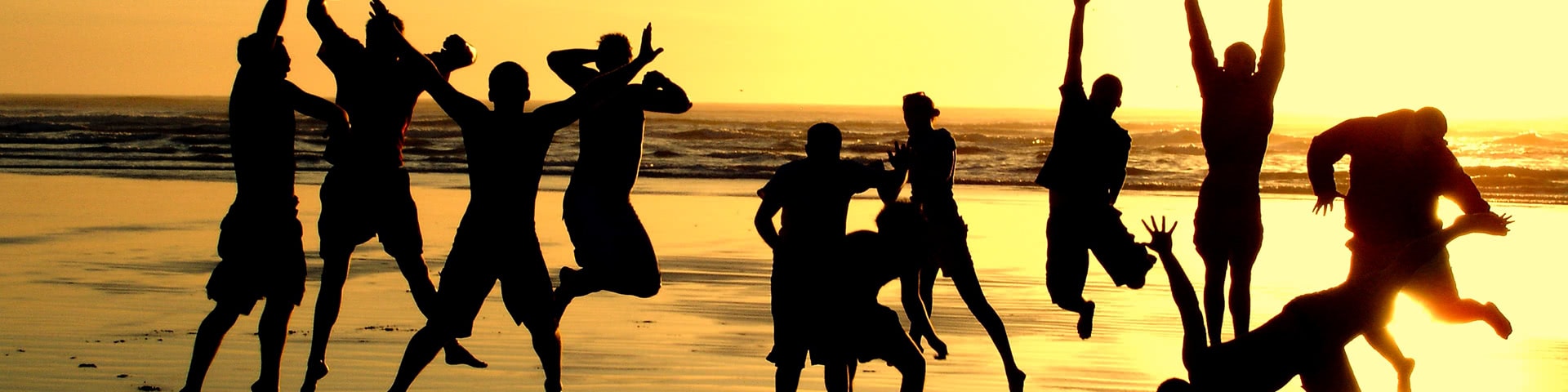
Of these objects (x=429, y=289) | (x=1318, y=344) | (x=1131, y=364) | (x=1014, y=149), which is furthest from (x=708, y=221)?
(x=1014, y=149)

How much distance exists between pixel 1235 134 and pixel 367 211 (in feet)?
13.6

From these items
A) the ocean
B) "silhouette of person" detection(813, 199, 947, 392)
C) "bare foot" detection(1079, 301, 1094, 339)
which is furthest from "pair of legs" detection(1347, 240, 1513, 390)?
the ocean

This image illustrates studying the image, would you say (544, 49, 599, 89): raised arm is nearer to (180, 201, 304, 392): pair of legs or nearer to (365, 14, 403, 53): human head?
(365, 14, 403, 53): human head

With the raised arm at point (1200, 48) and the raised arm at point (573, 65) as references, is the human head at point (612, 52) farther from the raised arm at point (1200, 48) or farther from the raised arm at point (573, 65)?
the raised arm at point (1200, 48)

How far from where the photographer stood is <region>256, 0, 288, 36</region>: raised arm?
733cm

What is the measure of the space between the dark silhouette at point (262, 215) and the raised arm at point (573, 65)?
3.38 feet

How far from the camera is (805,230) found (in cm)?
693

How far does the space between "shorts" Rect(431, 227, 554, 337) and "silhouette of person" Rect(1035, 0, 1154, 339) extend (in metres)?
2.50

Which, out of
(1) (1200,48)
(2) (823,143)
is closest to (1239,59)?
(1) (1200,48)

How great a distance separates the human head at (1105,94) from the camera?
830 centimetres

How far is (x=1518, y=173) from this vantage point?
32.7m

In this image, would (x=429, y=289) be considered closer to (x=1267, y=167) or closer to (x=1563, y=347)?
(x=1563, y=347)

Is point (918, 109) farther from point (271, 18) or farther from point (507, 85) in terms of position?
point (271, 18)

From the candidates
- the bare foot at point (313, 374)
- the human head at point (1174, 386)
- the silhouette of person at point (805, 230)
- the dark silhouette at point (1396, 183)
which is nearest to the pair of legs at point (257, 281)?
the bare foot at point (313, 374)
